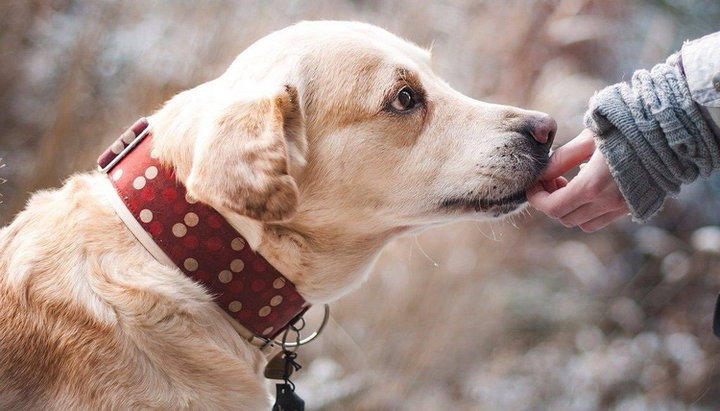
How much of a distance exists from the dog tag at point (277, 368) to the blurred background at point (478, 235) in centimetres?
142

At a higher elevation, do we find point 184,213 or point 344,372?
point 184,213

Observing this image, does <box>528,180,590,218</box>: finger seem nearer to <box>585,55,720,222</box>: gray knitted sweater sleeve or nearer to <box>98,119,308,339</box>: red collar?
<box>585,55,720,222</box>: gray knitted sweater sleeve

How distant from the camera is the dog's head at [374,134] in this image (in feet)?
6.04

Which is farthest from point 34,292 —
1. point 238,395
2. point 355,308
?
point 355,308

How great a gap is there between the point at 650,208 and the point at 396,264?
1.80 meters

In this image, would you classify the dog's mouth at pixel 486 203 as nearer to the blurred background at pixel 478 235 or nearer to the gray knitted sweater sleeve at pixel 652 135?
the gray knitted sweater sleeve at pixel 652 135

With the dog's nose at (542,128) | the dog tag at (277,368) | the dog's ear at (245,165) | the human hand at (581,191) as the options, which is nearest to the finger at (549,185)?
the human hand at (581,191)

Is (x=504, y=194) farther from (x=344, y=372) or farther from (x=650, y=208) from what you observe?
(x=344, y=372)

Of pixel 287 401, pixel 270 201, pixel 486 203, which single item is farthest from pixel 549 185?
pixel 287 401

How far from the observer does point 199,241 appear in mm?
1683

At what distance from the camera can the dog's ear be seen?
5.07 ft

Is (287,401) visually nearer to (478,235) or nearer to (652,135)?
(652,135)

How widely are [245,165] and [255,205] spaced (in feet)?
0.33

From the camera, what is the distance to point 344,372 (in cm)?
342
